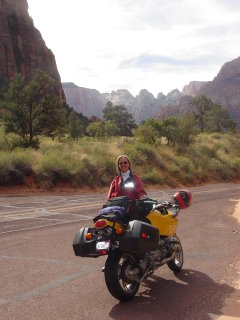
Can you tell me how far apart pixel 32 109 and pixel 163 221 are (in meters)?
27.5

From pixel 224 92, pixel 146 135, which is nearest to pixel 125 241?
pixel 146 135

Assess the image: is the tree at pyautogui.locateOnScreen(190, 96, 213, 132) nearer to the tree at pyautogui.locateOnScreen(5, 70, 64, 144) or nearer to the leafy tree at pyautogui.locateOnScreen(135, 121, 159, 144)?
the leafy tree at pyautogui.locateOnScreen(135, 121, 159, 144)

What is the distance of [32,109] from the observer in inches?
1278

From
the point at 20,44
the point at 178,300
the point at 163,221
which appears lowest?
the point at 178,300

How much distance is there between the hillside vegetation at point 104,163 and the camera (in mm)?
24936

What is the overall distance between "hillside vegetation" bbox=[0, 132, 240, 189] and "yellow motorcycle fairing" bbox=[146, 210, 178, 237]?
17955 mm

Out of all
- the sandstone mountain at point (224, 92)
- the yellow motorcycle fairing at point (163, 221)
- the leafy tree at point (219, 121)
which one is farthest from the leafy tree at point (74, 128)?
the sandstone mountain at point (224, 92)

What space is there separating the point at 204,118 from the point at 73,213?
56673mm

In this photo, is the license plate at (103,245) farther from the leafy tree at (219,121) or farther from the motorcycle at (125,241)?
the leafy tree at (219,121)

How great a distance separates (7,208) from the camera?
1579 centimetres

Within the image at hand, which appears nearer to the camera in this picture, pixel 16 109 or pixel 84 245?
pixel 84 245

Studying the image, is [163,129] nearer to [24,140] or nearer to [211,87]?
[24,140]

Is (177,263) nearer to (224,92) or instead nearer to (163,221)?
(163,221)

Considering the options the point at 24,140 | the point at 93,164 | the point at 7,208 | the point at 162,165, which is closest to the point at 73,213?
the point at 7,208
